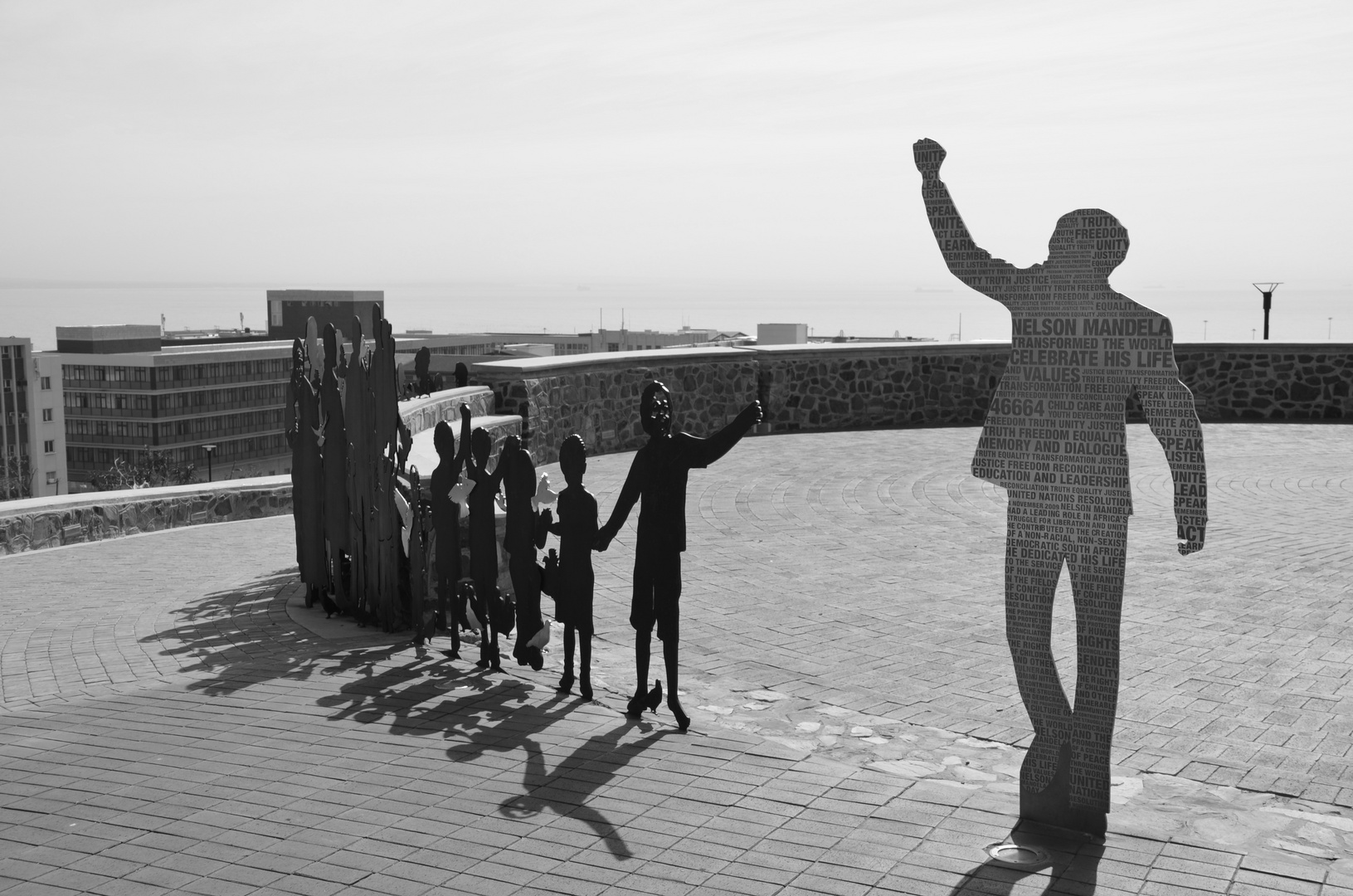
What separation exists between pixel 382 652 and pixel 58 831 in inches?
99.3

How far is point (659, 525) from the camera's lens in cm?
594

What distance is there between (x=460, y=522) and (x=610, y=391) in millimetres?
8329

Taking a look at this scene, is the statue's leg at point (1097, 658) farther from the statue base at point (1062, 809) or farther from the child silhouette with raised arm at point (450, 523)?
the child silhouette with raised arm at point (450, 523)

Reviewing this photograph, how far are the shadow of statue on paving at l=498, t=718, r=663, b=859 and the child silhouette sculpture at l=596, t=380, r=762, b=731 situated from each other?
258mm

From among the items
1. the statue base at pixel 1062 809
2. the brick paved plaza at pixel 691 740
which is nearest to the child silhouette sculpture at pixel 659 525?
the brick paved plaza at pixel 691 740

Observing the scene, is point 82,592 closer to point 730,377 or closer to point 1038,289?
point 1038,289

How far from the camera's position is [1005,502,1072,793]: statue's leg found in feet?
15.7

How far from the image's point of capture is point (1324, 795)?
5078 mm

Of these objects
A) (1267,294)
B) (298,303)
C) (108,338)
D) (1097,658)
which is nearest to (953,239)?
(1097,658)

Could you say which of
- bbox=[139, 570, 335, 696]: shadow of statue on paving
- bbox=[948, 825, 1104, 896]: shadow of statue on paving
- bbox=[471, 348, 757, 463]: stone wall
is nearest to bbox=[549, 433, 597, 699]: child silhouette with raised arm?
bbox=[139, 570, 335, 696]: shadow of statue on paving

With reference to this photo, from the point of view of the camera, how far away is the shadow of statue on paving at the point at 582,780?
15.6ft

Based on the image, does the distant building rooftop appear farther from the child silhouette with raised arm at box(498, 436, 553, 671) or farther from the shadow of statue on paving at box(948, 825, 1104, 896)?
the shadow of statue on paving at box(948, 825, 1104, 896)

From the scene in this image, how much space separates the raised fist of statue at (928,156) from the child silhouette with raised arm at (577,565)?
2191mm

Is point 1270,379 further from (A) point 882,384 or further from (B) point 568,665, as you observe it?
(B) point 568,665
